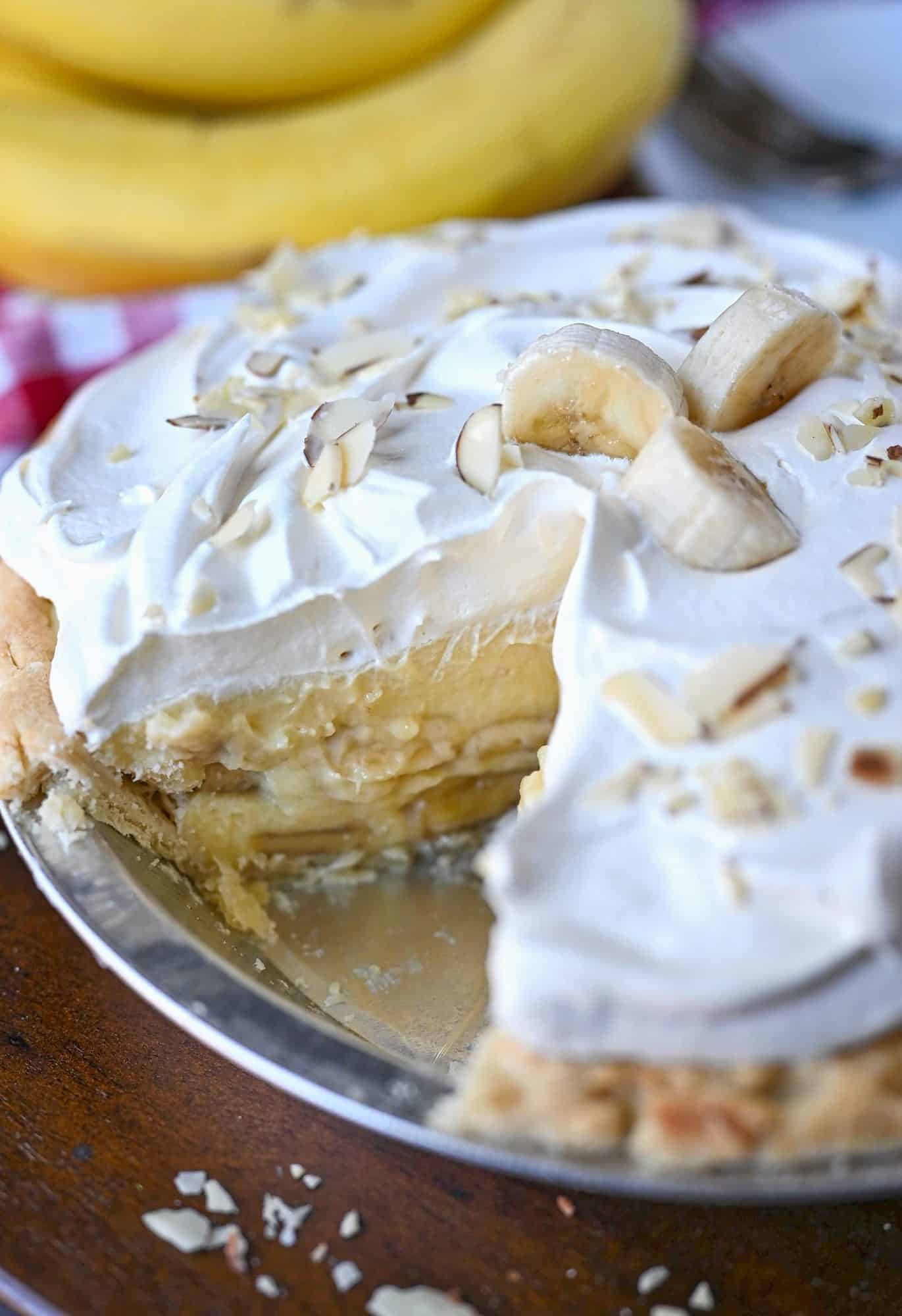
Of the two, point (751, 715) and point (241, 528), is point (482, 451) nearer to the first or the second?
point (241, 528)

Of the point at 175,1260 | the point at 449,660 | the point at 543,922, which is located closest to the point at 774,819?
the point at 543,922

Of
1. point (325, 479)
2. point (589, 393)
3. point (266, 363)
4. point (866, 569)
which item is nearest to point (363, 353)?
point (266, 363)

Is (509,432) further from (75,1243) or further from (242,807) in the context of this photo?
(75,1243)

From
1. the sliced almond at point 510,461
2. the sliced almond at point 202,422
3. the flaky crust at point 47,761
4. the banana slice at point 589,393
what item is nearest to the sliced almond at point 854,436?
the banana slice at point 589,393

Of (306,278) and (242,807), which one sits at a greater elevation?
(306,278)

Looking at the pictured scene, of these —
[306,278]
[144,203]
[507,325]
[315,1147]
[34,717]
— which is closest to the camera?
[315,1147]

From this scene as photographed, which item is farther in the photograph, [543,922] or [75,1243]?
[75,1243]

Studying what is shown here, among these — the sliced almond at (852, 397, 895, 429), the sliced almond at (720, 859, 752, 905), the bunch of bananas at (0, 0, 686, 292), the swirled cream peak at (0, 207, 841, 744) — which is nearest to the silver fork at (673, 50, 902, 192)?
the bunch of bananas at (0, 0, 686, 292)
